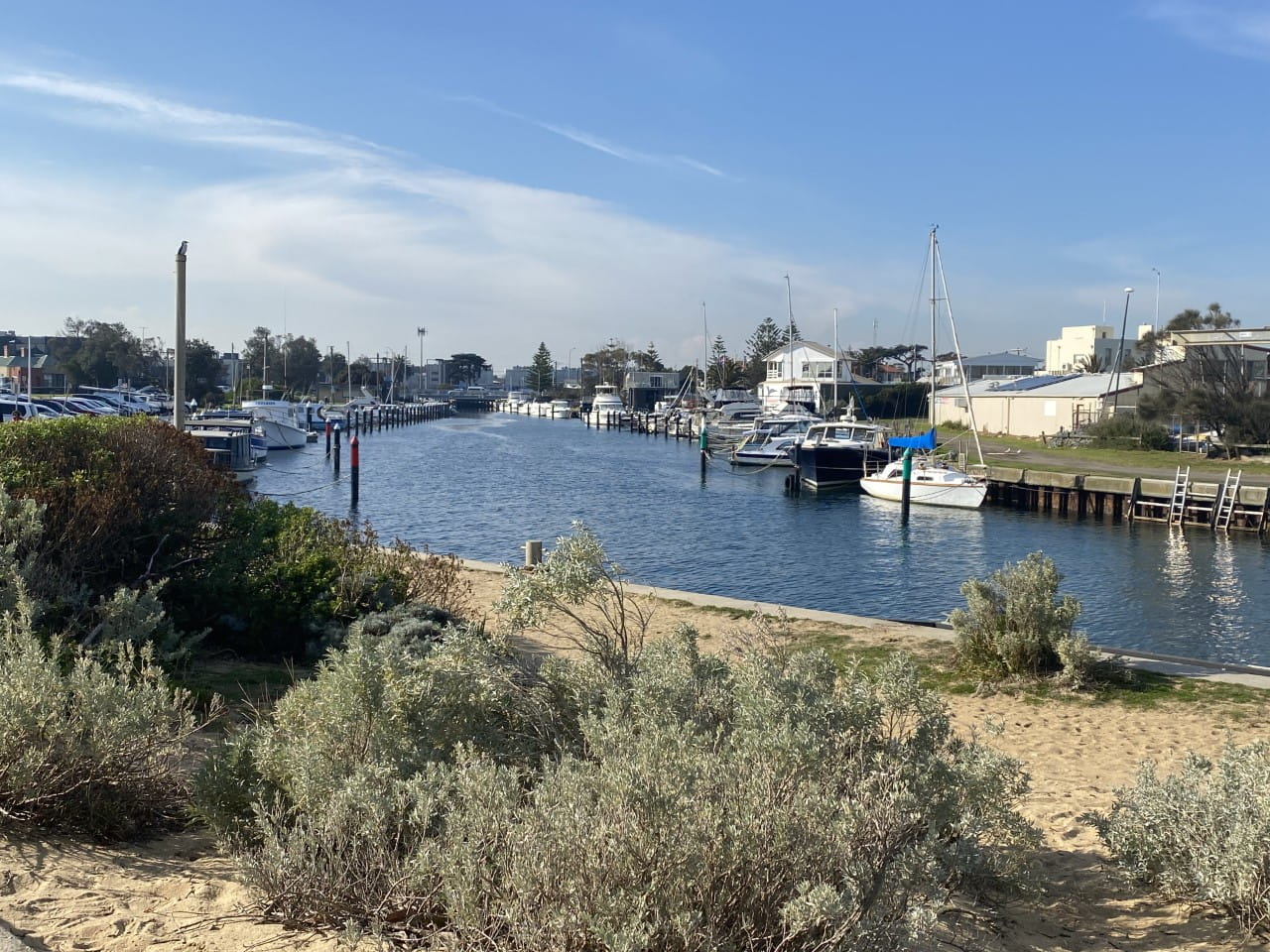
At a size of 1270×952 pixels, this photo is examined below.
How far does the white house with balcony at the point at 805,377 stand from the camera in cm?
9038

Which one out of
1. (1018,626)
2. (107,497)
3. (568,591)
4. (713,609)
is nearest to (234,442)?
(713,609)

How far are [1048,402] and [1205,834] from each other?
2441 inches

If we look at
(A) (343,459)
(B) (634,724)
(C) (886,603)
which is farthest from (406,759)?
(A) (343,459)

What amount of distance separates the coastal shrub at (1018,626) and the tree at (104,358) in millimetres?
113395

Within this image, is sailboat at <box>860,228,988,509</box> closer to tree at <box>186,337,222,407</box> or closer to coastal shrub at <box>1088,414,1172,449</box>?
coastal shrub at <box>1088,414,1172,449</box>

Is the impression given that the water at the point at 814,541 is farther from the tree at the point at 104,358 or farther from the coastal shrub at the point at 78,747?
the tree at the point at 104,358

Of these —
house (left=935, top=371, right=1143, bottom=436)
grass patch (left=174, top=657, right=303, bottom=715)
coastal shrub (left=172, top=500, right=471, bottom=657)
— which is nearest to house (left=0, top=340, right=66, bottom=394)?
house (left=935, top=371, right=1143, bottom=436)

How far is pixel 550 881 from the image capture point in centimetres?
407

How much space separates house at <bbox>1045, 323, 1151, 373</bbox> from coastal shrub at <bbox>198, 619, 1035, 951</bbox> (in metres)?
99.1

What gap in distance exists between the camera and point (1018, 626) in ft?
41.1

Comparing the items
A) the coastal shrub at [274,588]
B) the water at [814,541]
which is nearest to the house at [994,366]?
the water at [814,541]

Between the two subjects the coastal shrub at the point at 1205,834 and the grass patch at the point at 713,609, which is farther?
the grass patch at the point at 713,609

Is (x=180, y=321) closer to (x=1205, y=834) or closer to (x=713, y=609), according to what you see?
(x=713, y=609)

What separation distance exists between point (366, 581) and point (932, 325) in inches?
1860
